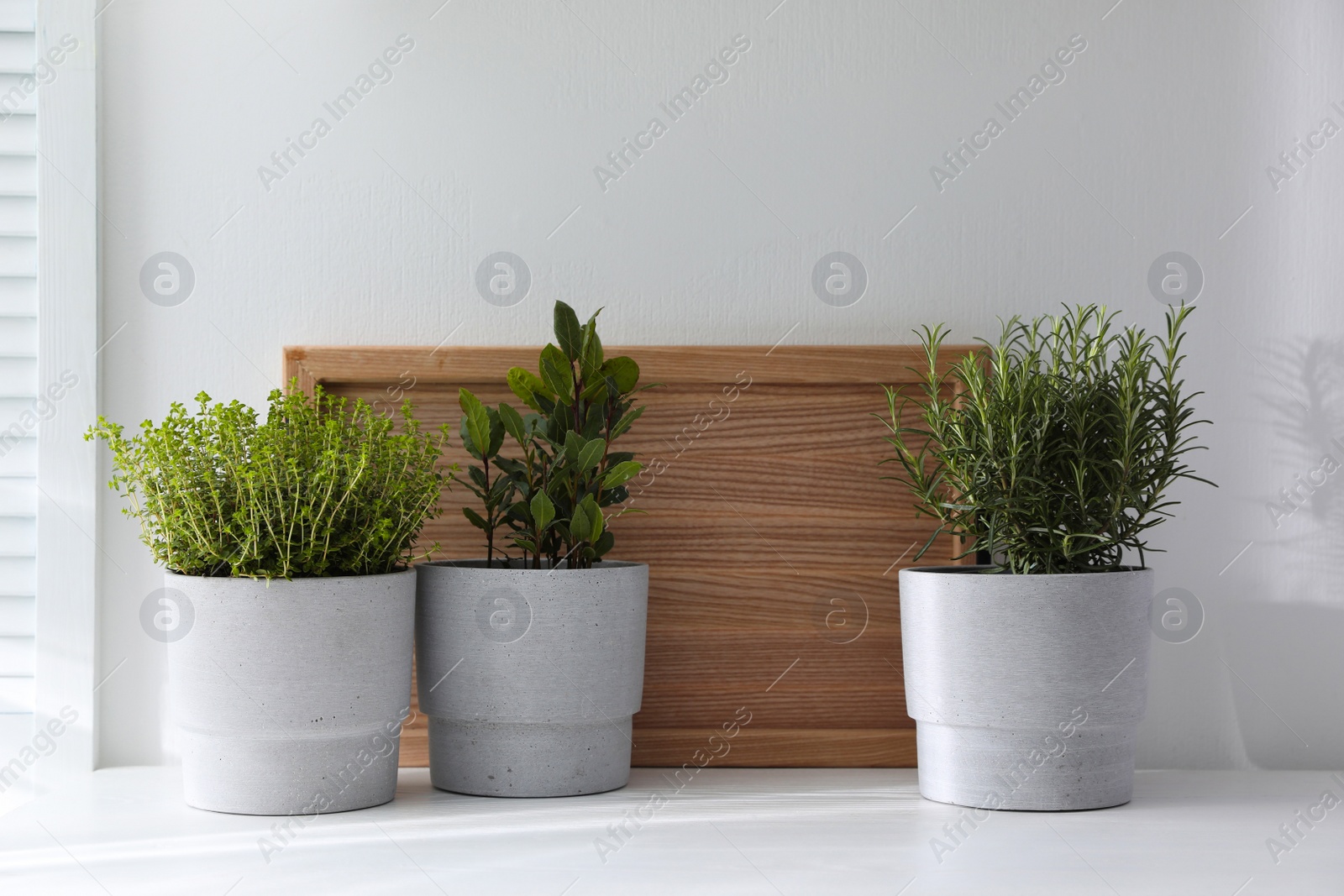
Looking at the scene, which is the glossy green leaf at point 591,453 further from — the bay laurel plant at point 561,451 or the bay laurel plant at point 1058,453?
the bay laurel plant at point 1058,453

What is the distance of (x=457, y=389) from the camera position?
3.55ft

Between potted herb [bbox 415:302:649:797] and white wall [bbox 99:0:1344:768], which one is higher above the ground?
white wall [bbox 99:0:1344:768]

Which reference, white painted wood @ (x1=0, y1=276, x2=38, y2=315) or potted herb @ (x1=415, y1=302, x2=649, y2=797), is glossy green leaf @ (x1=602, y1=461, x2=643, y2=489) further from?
white painted wood @ (x1=0, y1=276, x2=38, y2=315)

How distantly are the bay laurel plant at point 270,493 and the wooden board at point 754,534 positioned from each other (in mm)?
170

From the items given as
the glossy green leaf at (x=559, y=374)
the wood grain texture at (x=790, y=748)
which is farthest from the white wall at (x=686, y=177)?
the wood grain texture at (x=790, y=748)

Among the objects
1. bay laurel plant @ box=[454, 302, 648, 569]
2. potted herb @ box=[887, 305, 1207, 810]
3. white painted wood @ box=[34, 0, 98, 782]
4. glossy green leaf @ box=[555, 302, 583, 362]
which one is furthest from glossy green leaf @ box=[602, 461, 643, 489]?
white painted wood @ box=[34, 0, 98, 782]

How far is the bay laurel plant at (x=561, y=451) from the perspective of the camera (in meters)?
0.94

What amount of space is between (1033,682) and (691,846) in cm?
29

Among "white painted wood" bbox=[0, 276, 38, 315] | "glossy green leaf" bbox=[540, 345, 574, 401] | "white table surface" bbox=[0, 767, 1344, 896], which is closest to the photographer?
"white table surface" bbox=[0, 767, 1344, 896]

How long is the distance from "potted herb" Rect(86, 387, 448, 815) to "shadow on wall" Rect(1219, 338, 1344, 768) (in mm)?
806

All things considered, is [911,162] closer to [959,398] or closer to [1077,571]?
[959,398]

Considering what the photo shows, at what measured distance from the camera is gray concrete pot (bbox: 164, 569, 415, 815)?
0.84m

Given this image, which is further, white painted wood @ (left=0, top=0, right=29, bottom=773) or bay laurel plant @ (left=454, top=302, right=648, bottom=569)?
white painted wood @ (left=0, top=0, right=29, bottom=773)

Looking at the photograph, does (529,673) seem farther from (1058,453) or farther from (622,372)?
(1058,453)
